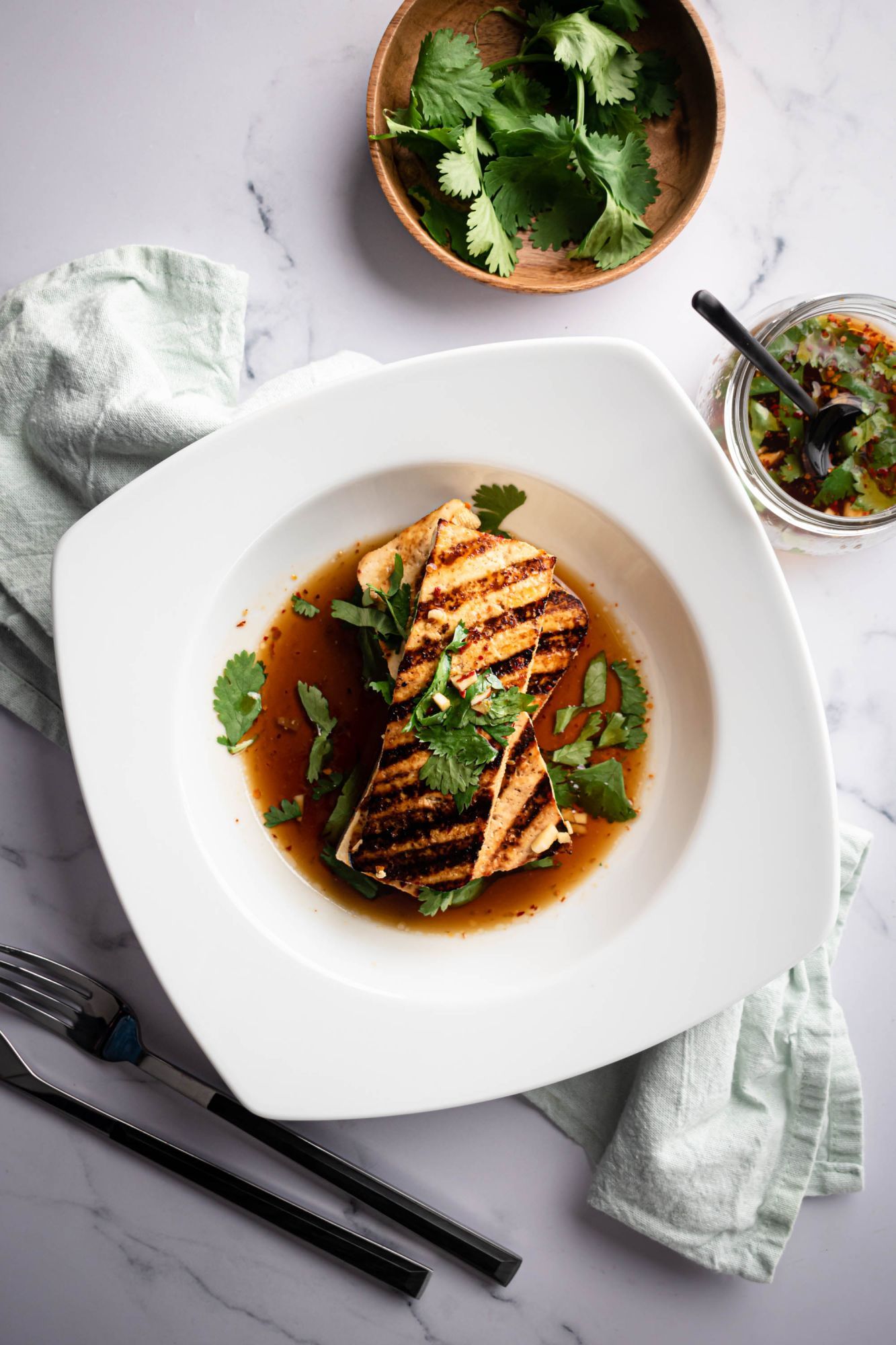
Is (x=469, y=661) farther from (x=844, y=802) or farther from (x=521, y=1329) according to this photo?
(x=521, y=1329)

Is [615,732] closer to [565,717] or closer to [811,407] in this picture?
[565,717]

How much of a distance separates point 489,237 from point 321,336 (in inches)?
31.3

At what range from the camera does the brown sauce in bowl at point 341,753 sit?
3.29 metres

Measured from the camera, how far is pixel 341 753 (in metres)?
3.32

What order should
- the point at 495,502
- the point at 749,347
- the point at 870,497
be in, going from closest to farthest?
the point at 749,347 < the point at 870,497 < the point at 495,502

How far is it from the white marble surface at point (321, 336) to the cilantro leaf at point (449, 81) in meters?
0.46

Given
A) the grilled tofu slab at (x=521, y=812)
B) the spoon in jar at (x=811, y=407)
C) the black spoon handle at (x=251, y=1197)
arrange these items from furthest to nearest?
the black spoon handle at (x=251, y=1197)
the grilled tofu slab at (x=521, y=812)
the spoon in jar at (x=811, y=407)

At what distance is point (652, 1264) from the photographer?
11.3 ft

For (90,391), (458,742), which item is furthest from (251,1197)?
(90,391)

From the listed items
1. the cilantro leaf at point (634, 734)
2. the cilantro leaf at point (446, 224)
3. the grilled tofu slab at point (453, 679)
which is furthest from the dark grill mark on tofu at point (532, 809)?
the cilantro leaf at point (446, 224)

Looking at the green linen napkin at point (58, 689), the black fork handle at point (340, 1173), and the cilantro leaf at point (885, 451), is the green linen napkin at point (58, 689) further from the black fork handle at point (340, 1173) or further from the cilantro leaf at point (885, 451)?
the cilantro leaf at point (885, 451)

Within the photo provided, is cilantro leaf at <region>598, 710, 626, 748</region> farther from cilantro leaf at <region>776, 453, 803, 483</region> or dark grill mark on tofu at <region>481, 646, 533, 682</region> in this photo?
cilantro leaf at <region>776, 453, 803, 483</region>

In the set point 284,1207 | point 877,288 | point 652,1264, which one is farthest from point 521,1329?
point 877,288

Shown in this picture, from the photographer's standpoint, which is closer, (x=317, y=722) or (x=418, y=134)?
(x=418, y=134)
